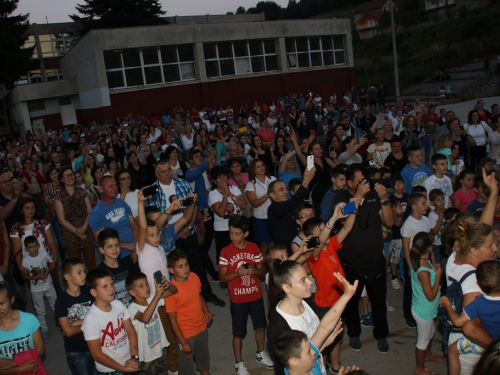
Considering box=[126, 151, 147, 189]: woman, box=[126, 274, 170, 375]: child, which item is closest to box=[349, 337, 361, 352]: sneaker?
box=[126, 274, 170, 375]: child

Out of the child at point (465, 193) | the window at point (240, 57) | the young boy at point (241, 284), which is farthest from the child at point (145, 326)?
the window at point (240, 57)

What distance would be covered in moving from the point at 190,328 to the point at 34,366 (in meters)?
1.35

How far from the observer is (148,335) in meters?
4.30

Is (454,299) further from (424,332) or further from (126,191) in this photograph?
(126,191)

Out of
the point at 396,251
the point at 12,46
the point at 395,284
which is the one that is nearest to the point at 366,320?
the point at 395,284

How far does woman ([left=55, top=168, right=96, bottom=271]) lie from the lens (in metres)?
6.30

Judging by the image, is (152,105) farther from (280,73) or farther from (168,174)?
(168,174)

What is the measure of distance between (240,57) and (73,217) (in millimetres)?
21772

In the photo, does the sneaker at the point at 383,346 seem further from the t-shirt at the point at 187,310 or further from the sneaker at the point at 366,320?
the t-shirt at the point at 187,310

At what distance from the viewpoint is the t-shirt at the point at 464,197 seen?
20.6 feet

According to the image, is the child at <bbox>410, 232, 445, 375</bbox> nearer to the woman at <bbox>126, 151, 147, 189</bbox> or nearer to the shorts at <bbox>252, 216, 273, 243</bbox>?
the shorts at <bbox>252, 216, 273, 243</bbox>

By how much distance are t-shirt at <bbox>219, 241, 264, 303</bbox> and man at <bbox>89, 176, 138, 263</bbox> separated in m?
1.24

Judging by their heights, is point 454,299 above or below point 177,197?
below

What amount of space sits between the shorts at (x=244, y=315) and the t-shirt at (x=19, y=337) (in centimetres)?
188
